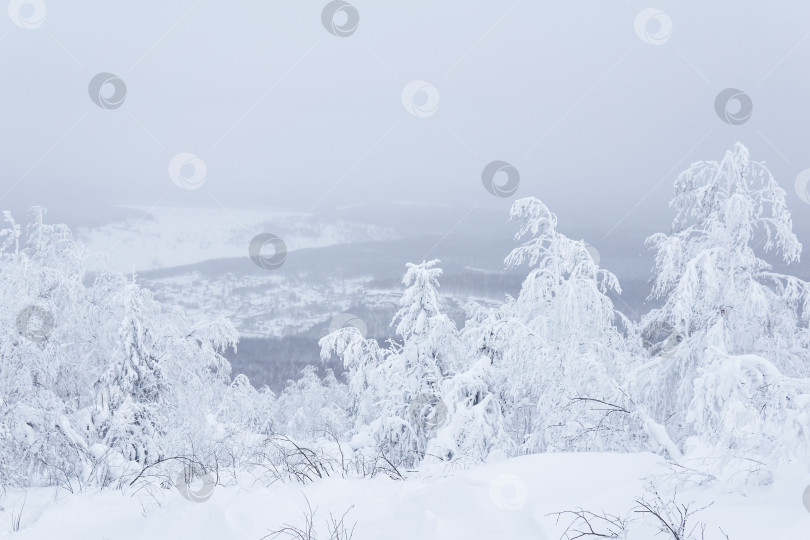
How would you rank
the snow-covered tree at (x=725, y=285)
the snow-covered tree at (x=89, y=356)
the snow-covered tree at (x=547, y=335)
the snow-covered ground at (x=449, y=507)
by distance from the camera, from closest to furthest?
1. the snow-covered ground at (x=449, y=507)
2. the snow-covered tree at (x=725, y=285)
3. the snow-covered tree at (x=547, y=335)
4. the snow-covered tree at (x=89, y=356)

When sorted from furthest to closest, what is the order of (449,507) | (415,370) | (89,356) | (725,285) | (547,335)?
(415,370), (89,356), (547,335), (725,285), (449,507)

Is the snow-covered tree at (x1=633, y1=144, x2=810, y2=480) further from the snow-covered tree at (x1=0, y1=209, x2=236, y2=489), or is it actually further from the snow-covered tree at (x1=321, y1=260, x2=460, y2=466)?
the snow-covered tree at (x1=0, y1=209, x2=236, y2=489)

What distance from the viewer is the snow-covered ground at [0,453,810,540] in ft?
8.86

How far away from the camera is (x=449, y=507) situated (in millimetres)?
3096

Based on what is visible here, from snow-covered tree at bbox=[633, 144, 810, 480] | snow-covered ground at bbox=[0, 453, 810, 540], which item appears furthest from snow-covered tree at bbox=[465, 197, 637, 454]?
snow-covered ground at bbox=[0, 453, 810, 540]

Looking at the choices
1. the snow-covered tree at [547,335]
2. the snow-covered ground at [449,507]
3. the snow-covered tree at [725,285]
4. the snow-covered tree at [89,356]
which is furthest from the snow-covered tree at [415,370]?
the snow-covered ground at [449,507]

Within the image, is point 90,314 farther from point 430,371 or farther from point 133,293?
point 430,371

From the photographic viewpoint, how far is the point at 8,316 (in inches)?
421

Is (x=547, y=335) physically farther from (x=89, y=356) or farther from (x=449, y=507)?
(x=89, y=356)

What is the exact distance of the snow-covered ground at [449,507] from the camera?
106 inches

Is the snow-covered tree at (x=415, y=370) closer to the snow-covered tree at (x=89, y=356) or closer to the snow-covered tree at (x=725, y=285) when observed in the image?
the snow-covered tree at (x=89, y=356)

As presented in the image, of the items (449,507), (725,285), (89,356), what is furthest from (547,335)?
(89,356)

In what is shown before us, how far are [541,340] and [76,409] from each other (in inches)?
446

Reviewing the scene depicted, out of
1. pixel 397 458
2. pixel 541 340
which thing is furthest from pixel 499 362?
pixel 397 458
